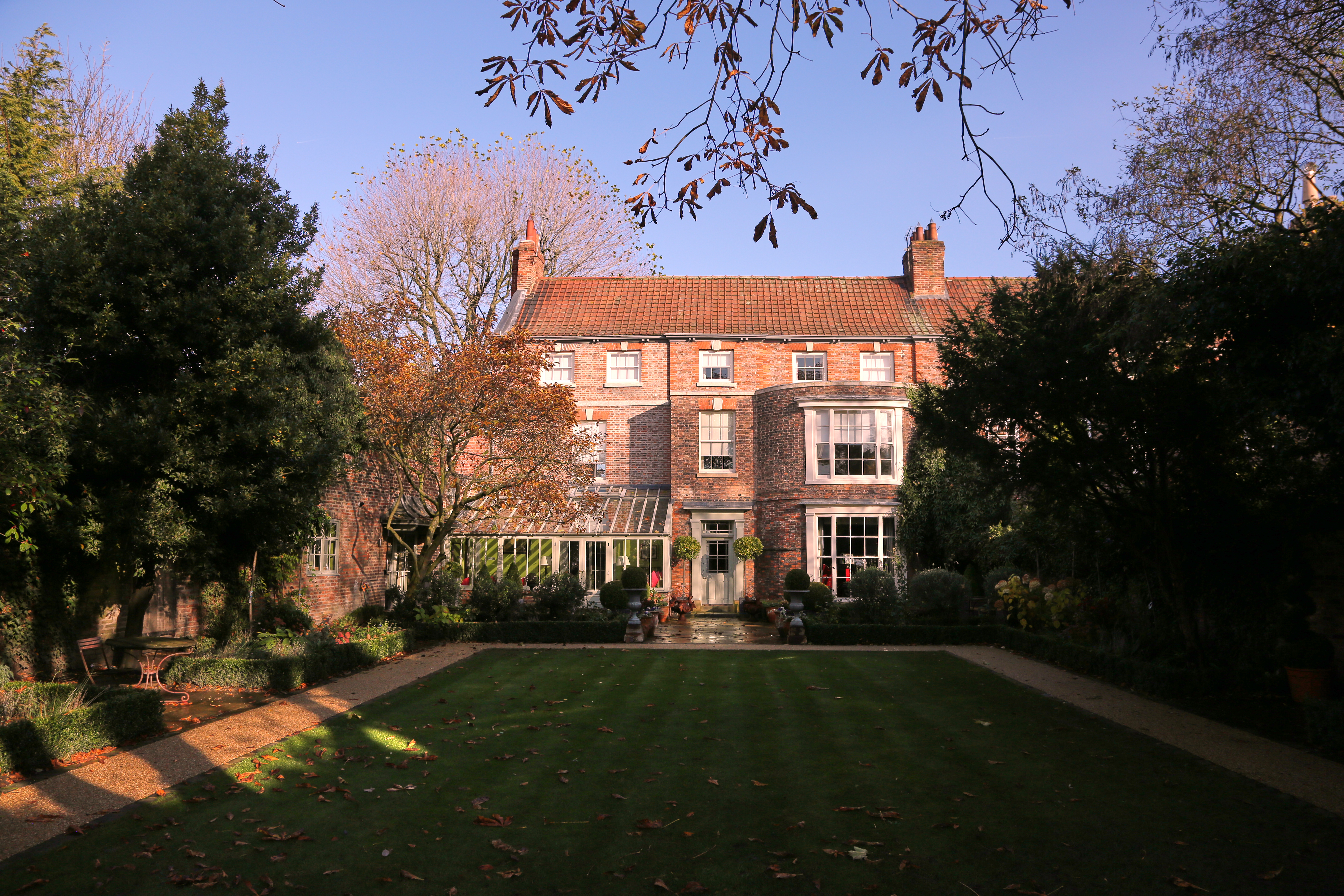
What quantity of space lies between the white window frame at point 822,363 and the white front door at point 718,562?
4802mm

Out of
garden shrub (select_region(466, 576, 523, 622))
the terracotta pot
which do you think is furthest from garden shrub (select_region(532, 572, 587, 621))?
the terracotta pot

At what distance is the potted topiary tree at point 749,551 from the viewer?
22.0 m

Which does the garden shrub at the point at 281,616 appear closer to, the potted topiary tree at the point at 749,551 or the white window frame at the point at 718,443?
the potted topiary tree at the point at 749,551

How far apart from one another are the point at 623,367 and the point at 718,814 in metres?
19.7

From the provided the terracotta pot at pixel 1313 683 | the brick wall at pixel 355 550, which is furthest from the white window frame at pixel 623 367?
the terracotta pot at pixel 1313 683

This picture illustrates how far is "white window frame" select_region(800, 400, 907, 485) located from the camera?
22094 millimetres

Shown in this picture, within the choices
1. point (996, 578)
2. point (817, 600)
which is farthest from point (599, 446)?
point (996, 578)

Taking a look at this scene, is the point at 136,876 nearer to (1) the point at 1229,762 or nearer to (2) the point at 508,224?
(1) the point at 1229,762

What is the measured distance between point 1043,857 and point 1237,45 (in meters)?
7.31

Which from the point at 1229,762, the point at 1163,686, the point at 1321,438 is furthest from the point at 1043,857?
the point at 1163,686

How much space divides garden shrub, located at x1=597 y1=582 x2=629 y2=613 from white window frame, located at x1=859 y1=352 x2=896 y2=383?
32.1ft

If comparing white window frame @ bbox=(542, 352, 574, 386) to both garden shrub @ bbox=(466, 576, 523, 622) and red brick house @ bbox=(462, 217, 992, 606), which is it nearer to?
red brick house @ bbox=(462, 217, 992, 606)

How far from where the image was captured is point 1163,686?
10125 mm

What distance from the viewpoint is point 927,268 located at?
25469 mm
